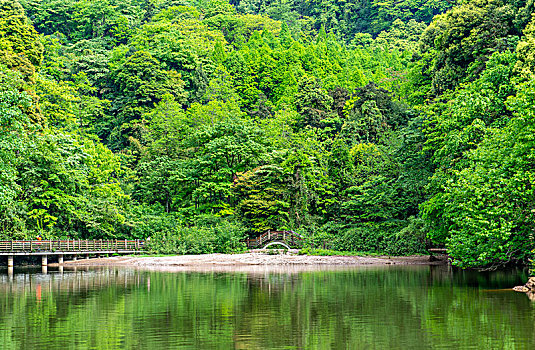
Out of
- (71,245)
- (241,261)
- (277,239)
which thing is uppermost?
(277,239)

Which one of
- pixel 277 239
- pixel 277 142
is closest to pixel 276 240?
pixel 277 239

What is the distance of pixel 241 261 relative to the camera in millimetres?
41531

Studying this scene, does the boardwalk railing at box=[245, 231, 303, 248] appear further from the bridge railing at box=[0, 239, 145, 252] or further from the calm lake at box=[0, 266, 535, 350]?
the calm lake at box=[0, 266, 535, 350]

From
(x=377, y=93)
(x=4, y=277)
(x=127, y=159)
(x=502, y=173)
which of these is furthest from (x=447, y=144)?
(x=127, y=159)

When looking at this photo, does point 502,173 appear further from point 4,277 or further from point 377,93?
point 377,93

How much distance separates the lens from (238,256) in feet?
140

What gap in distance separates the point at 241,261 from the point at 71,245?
11644mm

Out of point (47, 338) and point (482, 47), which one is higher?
point (482, 47)

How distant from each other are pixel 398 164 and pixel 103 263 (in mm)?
20554

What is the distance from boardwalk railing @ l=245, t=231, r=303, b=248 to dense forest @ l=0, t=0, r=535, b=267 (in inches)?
35.3

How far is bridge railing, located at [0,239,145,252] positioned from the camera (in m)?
39.1

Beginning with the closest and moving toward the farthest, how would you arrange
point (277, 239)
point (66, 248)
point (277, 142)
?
point (66, 248)
point (277, 239)
point (277, 142)

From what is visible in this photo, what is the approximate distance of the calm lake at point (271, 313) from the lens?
1395 centimetres

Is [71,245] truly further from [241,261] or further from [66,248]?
[241,261]
